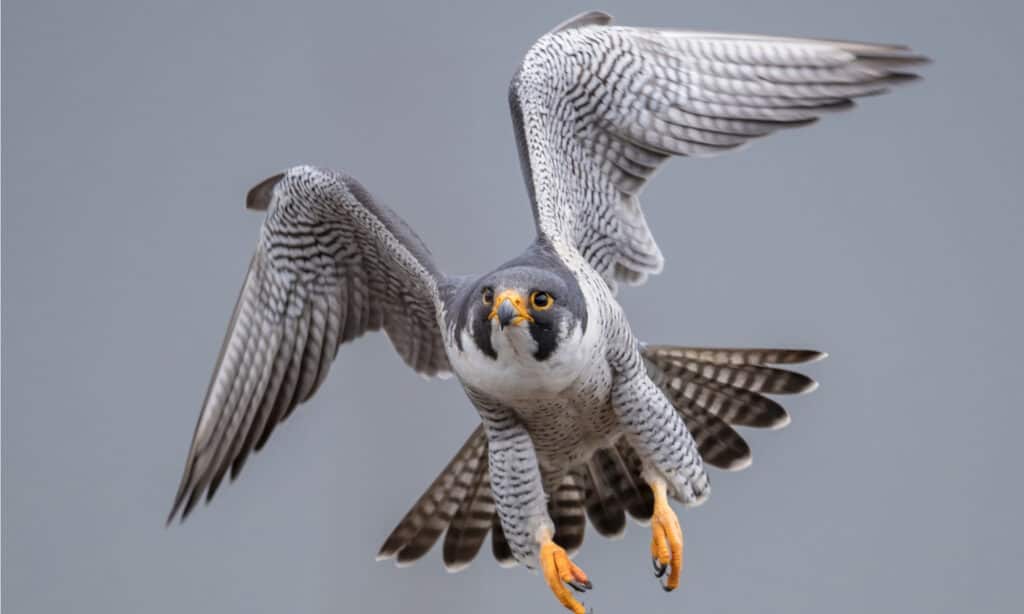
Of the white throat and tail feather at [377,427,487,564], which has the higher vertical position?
the white throat

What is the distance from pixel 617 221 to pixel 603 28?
0.58 m

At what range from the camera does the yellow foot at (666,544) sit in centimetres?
329

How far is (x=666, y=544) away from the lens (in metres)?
3.31

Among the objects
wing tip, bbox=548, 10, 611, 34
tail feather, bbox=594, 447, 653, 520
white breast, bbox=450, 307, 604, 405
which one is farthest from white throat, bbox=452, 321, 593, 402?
wing tip, bbox=548, 10, 611, 34

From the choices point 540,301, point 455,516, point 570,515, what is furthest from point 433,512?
point 540,301

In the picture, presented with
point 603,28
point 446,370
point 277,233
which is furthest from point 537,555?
point 603,28

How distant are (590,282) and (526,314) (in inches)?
18.0

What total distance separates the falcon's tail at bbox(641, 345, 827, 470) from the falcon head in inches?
36.4

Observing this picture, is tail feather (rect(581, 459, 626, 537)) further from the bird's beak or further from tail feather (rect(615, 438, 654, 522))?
the bird's beak

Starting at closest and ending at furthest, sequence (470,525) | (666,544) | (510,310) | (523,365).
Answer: (510,310), (523,365), (666,544), (470,525)

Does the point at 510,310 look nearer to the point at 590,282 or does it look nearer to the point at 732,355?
the point at 590,282

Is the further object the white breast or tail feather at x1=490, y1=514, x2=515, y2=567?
tail feather at x1=490, y1=514, x2=515, y2=567

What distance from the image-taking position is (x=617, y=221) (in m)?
3.81

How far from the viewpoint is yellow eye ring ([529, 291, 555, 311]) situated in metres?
2.85
